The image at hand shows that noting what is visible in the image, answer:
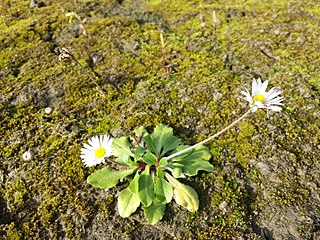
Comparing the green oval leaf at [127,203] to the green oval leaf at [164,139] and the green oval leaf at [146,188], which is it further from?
the green oval leaf at [164,139]

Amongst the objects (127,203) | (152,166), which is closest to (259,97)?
(152,166)

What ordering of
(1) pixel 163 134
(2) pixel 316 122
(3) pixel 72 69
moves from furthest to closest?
(3) pixel 72 69 → (2) pixel 316 122 → (1) pixel 163 134

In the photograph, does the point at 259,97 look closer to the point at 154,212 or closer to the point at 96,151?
the point at 154,212

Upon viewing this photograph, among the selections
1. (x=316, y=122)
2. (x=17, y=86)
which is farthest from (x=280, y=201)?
(x=17, y=86)

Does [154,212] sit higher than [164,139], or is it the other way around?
[164,139]

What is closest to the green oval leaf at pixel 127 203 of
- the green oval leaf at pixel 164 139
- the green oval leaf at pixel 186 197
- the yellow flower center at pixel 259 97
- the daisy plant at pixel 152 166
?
the daisy plant at pixel 152 166

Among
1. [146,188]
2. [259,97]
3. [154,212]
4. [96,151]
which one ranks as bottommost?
[154,212]

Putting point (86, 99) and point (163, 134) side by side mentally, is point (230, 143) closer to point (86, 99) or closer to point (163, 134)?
point (163, 134)
